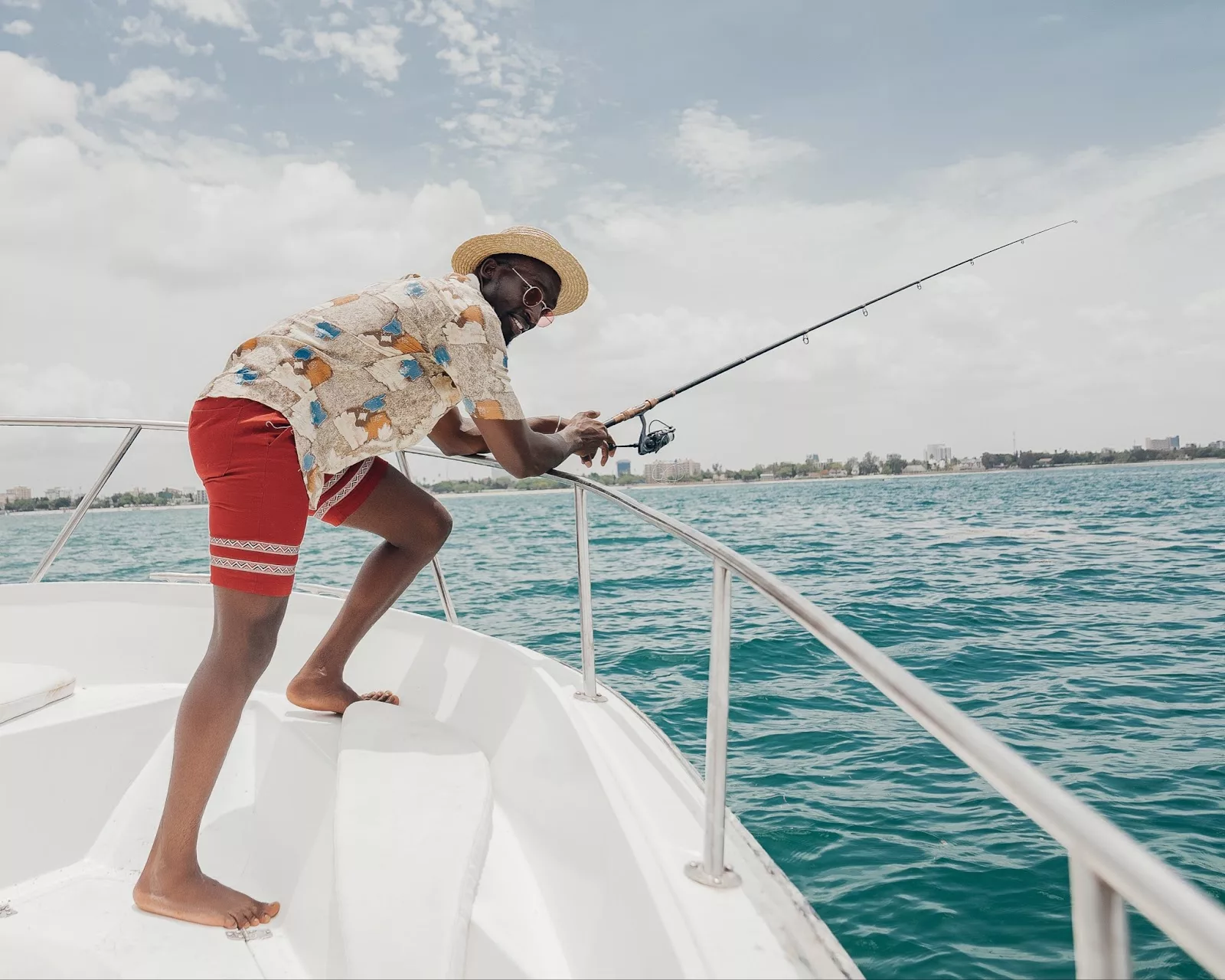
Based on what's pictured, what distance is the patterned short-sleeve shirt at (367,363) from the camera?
1565 millimetres

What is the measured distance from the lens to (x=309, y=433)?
1.58 m

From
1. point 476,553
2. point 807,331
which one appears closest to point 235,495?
point 807,331

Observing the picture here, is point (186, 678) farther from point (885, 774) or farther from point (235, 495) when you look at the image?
point (885, 774)

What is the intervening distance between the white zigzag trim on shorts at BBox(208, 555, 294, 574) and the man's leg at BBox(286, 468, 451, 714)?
1.57 feet

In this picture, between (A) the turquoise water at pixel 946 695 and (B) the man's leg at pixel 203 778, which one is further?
(A) the turquoise water at pixel 946 695

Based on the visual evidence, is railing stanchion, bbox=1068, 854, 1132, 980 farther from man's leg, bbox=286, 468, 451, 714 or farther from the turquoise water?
man's leg, bbox=286, 468, 451, 714

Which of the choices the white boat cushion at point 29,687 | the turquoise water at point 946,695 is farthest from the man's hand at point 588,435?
the white boat cushion at point 29,687

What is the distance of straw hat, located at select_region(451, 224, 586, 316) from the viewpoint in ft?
6.11

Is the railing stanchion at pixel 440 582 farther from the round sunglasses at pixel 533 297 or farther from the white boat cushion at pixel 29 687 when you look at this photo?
the white boat cushion at pixel 29 687

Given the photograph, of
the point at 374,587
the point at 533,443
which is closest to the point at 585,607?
the point at 533,443

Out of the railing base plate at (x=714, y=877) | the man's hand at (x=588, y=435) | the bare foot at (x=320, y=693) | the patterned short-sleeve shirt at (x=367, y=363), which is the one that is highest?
the patterned short-sleeve shirt at (x=367, y=363)

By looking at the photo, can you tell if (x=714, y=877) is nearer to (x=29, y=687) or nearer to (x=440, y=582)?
(x=440, y=582)

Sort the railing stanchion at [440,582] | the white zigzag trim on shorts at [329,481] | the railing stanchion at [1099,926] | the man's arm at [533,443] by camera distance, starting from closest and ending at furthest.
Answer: the railing stanchion at [1099,926]
the man's arm at [533,443]
the white zigzag trim on shorts at [329,481]
the railing stanchion at [440,582]

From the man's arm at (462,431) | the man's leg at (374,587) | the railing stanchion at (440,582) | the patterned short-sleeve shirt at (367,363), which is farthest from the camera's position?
the railing stanchion at (440,582)
